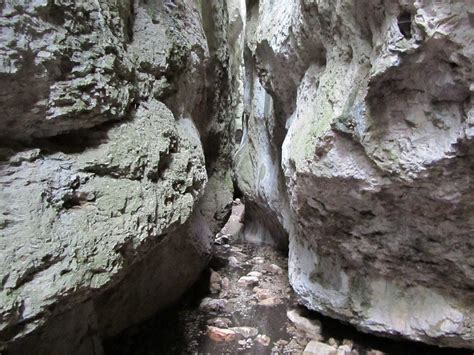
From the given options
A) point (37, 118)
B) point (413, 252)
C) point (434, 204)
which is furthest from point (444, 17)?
point (37, 118)

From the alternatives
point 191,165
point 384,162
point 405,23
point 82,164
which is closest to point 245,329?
point 191,165

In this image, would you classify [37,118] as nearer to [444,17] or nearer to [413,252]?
[444,17]

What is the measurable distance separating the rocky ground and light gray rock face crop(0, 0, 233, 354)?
294mm

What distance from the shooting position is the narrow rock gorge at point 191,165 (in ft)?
3.82

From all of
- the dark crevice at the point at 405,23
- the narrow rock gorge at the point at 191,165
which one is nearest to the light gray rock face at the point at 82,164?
the narrow rock gorge at the point at 191,165

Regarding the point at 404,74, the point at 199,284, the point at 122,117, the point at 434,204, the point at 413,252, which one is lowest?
the point at 199,284

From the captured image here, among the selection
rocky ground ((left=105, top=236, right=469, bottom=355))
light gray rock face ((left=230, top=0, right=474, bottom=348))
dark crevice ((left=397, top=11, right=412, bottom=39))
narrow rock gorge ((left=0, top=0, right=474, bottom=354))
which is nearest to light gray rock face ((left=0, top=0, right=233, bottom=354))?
narrow rock gorge ((left=0, top=0, right=474, bottom=354))

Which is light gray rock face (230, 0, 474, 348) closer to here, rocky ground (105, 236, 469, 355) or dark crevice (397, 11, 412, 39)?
dark crevice (397, 11, 412, 39)

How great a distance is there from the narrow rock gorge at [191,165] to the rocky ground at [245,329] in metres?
0.08

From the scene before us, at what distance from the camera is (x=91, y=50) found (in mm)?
1405

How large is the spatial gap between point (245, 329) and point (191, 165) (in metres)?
1.14

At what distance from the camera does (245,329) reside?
2369 mm

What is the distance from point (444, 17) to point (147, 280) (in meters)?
1.88

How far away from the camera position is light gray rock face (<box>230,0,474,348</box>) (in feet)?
4.39
